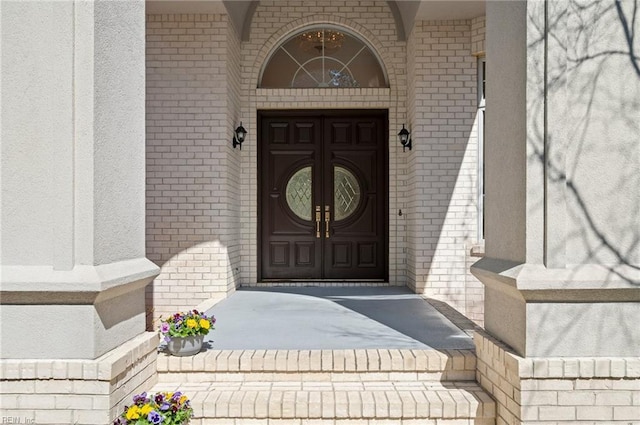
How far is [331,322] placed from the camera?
4.64 meters

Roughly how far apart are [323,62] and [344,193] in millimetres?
2049

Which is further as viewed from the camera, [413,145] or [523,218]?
[413,145]

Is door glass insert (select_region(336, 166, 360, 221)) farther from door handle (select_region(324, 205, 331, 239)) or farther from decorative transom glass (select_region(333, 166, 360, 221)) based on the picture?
door handle (select_region(324, 205, 331, 239))

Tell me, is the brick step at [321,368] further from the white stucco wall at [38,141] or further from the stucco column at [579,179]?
the white stucco wall at [38,141]

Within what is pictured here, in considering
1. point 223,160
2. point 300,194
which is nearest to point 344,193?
point 300,194

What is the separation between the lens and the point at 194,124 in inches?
256

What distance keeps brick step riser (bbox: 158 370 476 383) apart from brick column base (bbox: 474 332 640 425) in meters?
0.76

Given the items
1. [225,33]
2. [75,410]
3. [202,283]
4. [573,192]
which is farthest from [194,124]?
[573,192]

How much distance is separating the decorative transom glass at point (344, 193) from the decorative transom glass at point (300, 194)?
41 centimetres

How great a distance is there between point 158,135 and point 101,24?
3.90 m

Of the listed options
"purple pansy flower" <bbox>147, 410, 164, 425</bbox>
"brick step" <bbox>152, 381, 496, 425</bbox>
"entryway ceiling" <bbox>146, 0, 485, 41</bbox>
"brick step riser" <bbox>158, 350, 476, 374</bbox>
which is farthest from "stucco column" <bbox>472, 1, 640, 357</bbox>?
"entryway ceiling" <bbox>146, 0, 485, 41</bbox>

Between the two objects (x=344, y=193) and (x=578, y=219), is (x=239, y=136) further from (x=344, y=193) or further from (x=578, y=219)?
(x=578, y=219)

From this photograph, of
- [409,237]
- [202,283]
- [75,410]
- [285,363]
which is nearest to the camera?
[75,410]

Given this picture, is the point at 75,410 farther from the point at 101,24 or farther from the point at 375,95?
the point at 375,95
